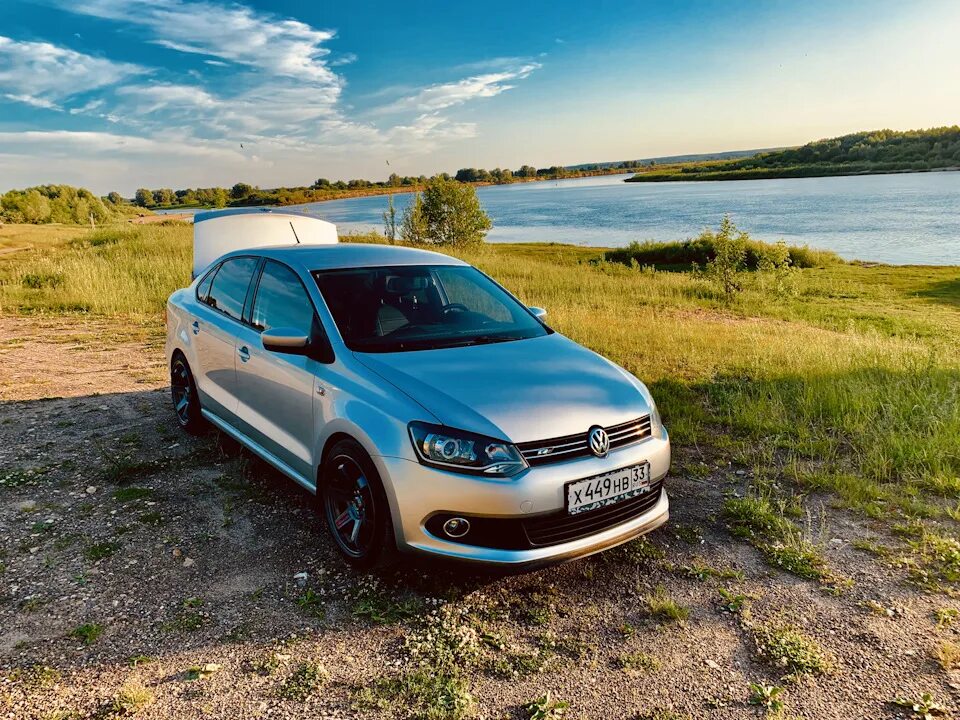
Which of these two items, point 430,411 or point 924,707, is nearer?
point 924,707

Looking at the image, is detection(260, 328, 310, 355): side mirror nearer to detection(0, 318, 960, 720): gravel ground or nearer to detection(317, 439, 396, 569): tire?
detection(317, 439, 396, 569): tire

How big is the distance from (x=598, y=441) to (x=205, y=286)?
12.1ft

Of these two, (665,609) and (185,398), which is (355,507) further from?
(185,398)

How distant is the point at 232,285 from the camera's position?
484 cm

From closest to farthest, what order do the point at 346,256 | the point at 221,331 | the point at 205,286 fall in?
1. the point at 346,256
2. the point at 221,331
3. the point at 205,286

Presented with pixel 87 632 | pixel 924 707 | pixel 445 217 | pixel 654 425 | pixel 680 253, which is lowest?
pixel 680 253

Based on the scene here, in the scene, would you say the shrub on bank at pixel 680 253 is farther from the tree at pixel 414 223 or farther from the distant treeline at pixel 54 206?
the distant treeline at pixel 54 206

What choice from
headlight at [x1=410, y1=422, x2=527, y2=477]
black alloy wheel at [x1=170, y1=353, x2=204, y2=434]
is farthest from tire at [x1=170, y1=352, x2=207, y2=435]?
headlight at [x1=410, y1=422, x2=527, y2=477]

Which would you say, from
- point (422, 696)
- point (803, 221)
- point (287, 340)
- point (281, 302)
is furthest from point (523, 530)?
point (803, 221)

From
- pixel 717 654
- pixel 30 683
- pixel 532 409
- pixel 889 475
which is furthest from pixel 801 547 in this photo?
pixel 30 683

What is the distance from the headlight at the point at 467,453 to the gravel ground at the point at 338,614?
1.75 ft

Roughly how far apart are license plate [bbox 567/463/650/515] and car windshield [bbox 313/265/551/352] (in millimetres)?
1208

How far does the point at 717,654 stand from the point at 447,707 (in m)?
1.22

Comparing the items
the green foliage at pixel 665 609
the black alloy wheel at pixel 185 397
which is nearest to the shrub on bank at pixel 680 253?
the black alloy wheel at pixel 185 397
